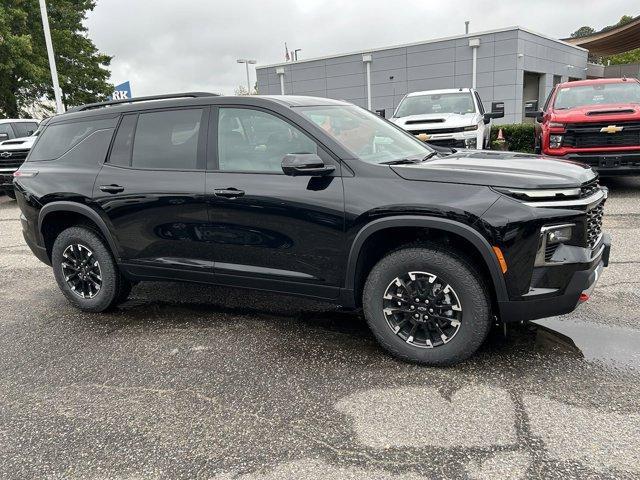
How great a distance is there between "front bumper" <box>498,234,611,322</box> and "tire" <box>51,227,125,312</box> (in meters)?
3.17

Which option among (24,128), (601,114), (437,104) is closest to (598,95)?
(601,114)

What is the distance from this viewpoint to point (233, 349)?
3783mm

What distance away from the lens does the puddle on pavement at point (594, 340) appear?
3346 mm

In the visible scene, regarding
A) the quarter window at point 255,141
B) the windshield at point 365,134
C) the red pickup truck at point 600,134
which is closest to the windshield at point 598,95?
the red pickup truck at point 600,134

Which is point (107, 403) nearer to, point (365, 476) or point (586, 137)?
point (365, 476)

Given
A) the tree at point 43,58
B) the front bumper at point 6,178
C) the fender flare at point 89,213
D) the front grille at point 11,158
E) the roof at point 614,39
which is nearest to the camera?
the fender flare at point 89,213

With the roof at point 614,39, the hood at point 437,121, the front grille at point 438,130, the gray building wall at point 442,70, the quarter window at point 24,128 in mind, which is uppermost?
the roof at point 614,39

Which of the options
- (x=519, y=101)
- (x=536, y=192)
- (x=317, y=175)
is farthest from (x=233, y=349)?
(x=519, y=101)

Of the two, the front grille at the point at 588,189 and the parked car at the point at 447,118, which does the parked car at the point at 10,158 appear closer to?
the parked car at the point at 447,118

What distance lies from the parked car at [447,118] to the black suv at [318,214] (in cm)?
537

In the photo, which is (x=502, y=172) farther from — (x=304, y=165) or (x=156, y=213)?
(x=156, y=213)

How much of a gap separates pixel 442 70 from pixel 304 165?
2480cm

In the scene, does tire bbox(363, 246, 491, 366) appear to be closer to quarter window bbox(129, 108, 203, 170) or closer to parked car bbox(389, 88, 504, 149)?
quarter window bbox(129, 108, 203, 170)

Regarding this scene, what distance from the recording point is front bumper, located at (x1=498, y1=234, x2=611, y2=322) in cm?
302
